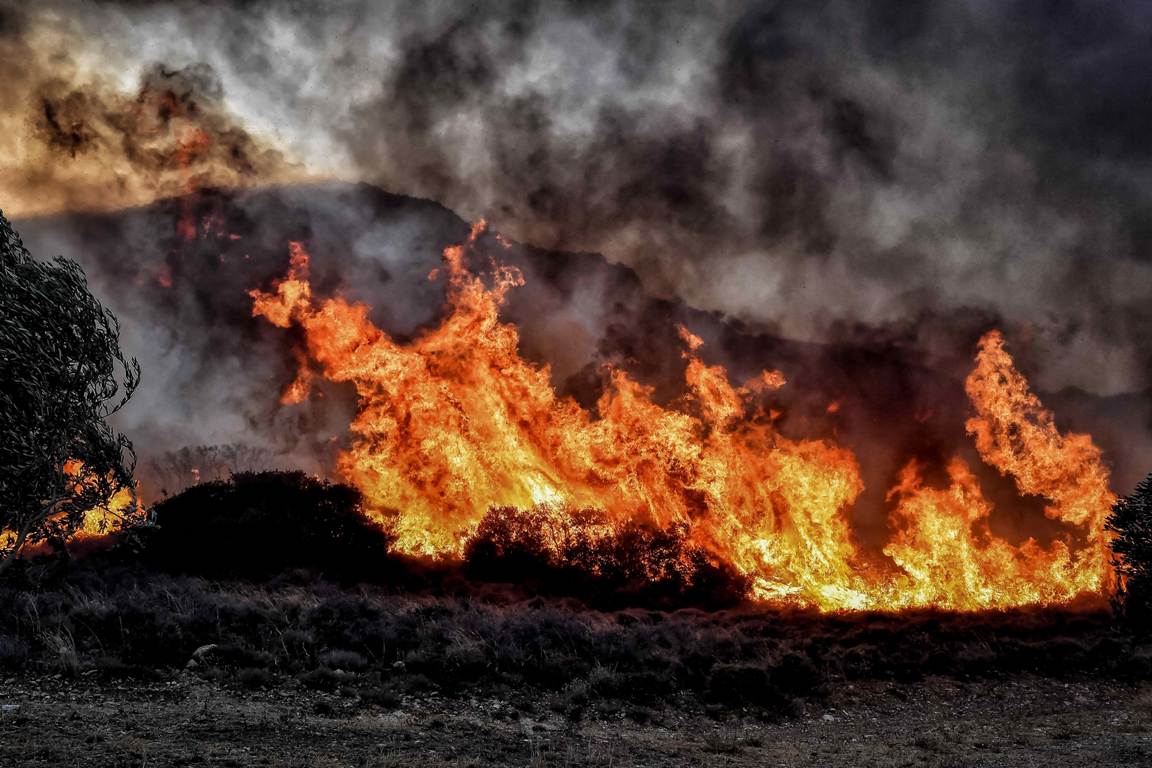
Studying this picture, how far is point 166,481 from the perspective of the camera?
42.6 metres

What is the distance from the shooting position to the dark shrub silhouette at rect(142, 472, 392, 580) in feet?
91.0

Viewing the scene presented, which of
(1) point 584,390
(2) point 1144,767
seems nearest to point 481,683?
(2) point 1144,767

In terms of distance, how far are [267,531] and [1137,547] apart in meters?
29.7

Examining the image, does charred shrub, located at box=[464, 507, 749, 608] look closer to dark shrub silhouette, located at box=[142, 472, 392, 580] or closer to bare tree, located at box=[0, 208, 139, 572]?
dark shrub silhouette, located at box=[142, 472, 392, 580]

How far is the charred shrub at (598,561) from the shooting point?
28188 millimetres

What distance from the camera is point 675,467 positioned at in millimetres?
33719

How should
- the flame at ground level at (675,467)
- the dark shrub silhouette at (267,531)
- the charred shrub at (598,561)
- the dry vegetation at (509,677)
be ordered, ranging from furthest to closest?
the flame at ground level at (675,467), the charred shrub at (598,561), the dark shrub silhouette at (267,531), the dry vegetation at (509,677)

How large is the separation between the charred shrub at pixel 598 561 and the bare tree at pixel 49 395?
60.2 ft

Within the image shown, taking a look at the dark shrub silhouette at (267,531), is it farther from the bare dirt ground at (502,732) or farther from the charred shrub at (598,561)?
the bare dirt ground at (502,732)

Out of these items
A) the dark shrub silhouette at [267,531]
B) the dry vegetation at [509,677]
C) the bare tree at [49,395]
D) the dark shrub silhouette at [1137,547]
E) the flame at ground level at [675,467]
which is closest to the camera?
the bare tree at [49,395]

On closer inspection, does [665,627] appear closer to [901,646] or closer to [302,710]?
[901,646]

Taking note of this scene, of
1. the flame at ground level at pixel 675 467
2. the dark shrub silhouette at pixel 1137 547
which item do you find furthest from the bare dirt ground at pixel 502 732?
the flame at ground level at pixel 675 467

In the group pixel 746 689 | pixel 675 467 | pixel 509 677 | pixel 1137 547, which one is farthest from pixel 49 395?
pixel 675 467

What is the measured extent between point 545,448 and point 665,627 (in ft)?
46.4
